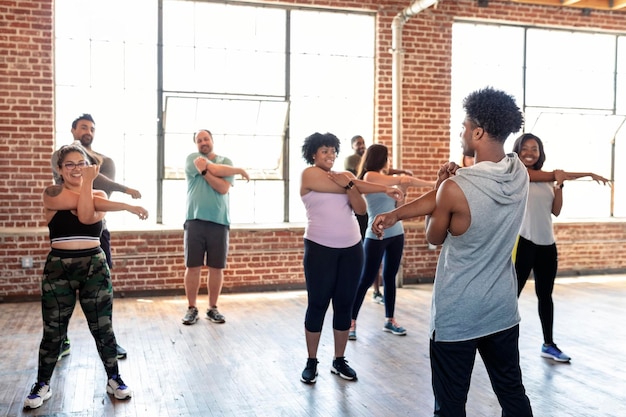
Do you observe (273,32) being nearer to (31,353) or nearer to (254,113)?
(254,113)

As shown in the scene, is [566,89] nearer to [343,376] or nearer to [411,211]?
[343,376]

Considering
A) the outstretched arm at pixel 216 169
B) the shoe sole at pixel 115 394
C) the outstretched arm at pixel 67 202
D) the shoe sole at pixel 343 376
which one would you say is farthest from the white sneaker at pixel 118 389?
the outstretched arm at pixel 216 169

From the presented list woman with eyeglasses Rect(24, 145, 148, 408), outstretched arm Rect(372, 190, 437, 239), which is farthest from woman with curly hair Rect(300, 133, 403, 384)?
outstretched arm Rect(372, 190, 437, 239)

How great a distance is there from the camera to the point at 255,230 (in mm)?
7566

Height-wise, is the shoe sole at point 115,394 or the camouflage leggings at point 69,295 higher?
the camouflage leggings at point 69,295

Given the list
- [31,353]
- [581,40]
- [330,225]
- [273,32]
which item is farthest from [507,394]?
[581,40]

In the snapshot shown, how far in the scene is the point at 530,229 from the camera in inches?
182

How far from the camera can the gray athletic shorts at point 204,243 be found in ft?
19.7

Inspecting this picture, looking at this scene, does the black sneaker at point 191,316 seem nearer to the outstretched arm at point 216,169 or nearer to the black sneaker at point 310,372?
the outstretched arm at point 216,169

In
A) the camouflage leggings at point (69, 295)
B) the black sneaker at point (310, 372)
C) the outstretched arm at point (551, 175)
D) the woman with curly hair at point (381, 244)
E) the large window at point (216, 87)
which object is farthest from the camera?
the large window at point (216, 87)

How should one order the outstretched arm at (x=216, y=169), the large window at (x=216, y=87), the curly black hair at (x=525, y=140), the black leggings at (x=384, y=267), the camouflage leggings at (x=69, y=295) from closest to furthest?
the camouflage leggings at (x=69, y=295)
the curly black hair at (x=525, y=140)
the black leggings at (x=384, y=267)
the outstretched arm at (x=216, y=169)
the large window at (x=216, y=87)

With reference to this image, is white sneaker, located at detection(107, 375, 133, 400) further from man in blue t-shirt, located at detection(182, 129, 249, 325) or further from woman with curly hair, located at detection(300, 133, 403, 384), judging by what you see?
man in blue t-shirt, located at detection(182, 129, 249, 325)

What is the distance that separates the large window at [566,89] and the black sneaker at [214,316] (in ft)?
13.5

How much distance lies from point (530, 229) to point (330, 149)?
5.11 feet
